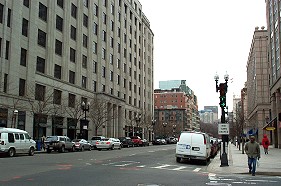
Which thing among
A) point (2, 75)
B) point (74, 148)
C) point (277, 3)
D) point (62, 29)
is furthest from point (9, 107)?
point (277, 3)

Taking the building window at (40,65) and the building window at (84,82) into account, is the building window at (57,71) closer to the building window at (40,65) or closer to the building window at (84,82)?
the building window at (40,65)

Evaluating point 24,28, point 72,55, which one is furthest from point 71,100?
point 24,28

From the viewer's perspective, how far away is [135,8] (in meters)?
90.3

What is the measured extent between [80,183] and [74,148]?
25555 millimetres

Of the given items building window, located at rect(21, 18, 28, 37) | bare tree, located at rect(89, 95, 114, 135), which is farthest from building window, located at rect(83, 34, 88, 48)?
building window, located at rect(21, 18, 28, 37)

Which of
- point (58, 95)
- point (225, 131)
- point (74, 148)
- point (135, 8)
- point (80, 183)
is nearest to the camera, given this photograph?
point (80, 183)

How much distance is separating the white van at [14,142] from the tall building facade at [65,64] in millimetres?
8009

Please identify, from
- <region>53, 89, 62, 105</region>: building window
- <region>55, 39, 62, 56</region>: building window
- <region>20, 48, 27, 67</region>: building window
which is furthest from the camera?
<region>55, 39, 62, 56</region>: building window

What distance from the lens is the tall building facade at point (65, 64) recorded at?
39.1 meters

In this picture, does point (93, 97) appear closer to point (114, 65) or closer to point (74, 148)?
point (114, 65)

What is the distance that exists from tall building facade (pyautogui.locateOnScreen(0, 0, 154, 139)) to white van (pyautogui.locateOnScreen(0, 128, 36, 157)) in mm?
8009

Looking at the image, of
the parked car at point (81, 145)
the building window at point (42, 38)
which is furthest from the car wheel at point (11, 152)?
the building window at point (42, 38)

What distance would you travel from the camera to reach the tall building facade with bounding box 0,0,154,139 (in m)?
39.1

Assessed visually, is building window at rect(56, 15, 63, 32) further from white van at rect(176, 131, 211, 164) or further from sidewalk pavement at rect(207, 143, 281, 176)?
white van at rect(176, 131, 211, 164)
